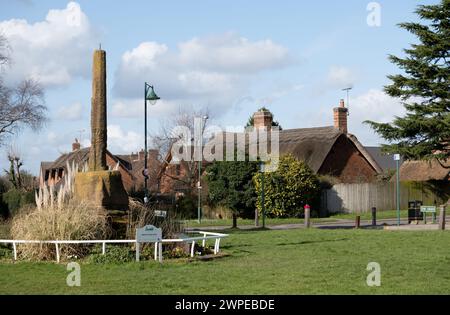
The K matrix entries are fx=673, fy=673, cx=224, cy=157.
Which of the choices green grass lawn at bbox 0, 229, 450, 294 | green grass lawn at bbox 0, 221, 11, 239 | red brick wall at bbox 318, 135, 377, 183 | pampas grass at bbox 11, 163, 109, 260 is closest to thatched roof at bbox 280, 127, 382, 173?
red brick wall at bbox 318, 135, 377, 183

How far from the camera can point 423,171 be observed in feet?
176

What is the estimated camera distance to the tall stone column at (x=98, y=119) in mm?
18359

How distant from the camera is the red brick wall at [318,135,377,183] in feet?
172

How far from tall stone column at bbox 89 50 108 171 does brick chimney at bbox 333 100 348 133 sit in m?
37.5

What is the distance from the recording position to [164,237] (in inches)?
691

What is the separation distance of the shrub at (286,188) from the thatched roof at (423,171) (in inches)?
449

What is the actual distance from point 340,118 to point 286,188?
11.9 metres

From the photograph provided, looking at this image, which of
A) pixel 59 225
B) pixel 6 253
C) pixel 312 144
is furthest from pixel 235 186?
pixel 59 225

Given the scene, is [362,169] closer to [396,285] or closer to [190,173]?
[190,173]

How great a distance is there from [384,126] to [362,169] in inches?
492

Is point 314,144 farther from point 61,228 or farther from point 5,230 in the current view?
point 61,228

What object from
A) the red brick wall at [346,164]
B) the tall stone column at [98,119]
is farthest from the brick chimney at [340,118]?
the tall stone column at [98,119]

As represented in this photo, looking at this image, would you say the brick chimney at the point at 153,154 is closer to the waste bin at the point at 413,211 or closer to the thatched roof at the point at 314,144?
the thatched roof at the point at 314,144

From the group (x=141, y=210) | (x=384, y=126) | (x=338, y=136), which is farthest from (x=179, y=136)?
(x=141, y=210)
